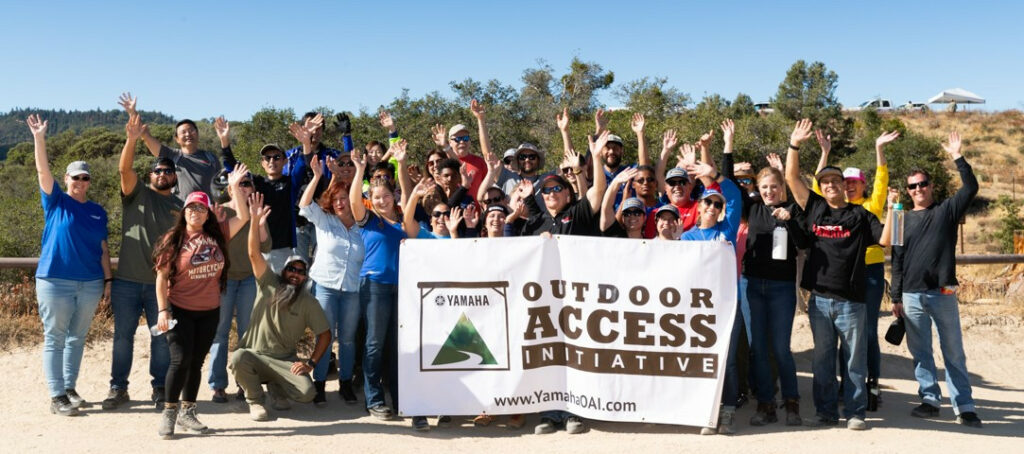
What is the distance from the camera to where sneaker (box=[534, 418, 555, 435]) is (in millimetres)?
6438

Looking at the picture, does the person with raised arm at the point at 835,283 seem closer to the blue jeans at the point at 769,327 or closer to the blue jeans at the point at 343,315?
the blue jeans at the point at 769,327

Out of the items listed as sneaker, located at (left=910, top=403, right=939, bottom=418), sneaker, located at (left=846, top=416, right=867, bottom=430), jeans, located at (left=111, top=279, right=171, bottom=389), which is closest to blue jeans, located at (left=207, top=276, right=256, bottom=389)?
jeans, located at (left=111, top=279, right=171, bottom=389)

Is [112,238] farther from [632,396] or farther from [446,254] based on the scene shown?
[632,396]

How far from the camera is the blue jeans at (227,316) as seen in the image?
7191mm

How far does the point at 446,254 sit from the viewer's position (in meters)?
6.62

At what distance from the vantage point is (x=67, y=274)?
670 centimetres

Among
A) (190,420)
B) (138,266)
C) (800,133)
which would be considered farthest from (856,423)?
(138,266)

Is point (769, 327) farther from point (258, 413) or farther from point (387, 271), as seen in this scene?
point (258, 413)

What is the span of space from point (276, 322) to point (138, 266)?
128 centimetres

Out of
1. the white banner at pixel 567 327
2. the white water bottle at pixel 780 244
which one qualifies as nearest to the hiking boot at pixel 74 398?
the white banner at pixel 567 327

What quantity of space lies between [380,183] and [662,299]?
2.58m

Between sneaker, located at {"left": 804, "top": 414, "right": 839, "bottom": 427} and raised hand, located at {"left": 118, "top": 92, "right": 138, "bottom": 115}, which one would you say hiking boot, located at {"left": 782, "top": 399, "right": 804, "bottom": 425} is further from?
raised hand, located at {"left": 118, "top": 92, "right": 138, "bottom": 115}

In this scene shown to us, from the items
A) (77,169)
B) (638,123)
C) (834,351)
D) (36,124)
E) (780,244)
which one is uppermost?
(638,123)

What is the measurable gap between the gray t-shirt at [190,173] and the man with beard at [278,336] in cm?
112
